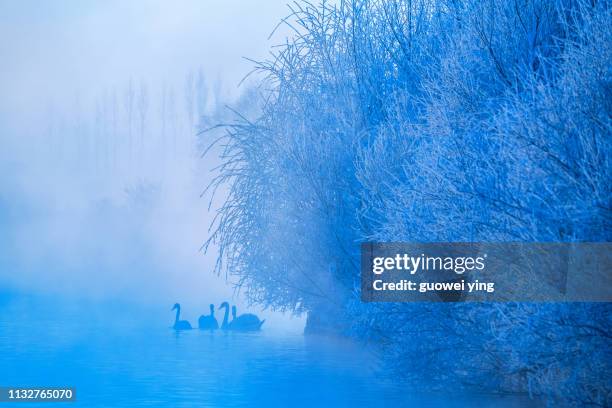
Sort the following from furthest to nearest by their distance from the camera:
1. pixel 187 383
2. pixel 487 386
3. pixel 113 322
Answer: pixel 113 322
pixel 187 383
pixel 487 386

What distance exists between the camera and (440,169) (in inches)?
319

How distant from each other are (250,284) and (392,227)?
547 cm

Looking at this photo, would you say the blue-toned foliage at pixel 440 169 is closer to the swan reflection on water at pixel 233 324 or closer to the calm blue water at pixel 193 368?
the calm blue water at pixel 193 368

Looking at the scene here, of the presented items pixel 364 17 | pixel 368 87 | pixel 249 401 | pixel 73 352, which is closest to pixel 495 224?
pixel 249 401

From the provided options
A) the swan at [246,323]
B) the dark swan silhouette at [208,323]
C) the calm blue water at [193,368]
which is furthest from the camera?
the dark swan silhouette at [208,323]

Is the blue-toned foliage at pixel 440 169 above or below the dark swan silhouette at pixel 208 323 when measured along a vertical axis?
above

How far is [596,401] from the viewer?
22.4 ft

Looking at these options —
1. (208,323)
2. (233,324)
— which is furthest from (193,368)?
(208,323)

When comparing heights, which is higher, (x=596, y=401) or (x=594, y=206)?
(x=594, y=206)

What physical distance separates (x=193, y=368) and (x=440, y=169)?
5921 millimetres

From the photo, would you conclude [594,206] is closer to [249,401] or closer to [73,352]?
[249,401]

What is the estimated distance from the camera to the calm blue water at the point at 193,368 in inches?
398

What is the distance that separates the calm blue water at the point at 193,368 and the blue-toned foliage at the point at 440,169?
63cm

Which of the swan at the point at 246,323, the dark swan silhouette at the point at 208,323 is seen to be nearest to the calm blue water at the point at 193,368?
the swan at the point at 246,323
